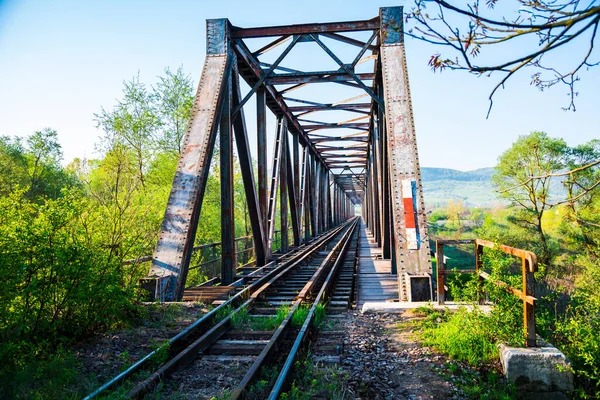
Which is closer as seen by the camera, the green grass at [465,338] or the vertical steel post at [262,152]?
the green grass at [465,338]

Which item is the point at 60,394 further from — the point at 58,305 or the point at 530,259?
the point at 530,259

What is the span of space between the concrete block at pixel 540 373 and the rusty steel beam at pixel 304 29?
7947 millimetres

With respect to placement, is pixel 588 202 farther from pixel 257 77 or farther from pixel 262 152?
pixel 257 77

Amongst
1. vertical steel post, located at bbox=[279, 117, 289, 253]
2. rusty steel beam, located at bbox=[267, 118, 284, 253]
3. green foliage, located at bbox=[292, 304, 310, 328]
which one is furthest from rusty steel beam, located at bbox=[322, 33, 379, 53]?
green foliage, located at bbox=[292, 304, 310, 328]

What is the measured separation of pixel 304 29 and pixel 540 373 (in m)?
8.62

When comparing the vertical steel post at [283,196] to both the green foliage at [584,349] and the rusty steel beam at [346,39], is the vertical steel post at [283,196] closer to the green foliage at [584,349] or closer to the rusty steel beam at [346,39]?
the rusty steel beam at [346,39]

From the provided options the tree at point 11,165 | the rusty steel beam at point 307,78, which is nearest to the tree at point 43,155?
the tree at point 11,165

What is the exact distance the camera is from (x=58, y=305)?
427 centimetres

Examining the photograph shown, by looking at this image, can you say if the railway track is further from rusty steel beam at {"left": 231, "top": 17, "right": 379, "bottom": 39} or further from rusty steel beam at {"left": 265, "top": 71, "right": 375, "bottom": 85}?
rusty steel beam at {"left": 265, "top": 71, "right": 375, "bottom": 85}

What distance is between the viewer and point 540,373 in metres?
3.40

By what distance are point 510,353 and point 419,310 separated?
6.43ft

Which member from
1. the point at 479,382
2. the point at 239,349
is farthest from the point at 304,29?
the point at 479,382

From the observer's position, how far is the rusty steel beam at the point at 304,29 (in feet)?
30.9

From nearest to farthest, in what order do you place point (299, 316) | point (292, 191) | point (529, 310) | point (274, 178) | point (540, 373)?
point (540, 373)
point (529, 310)
point (299, 316)
point (274, 178)
point (292, 191)
